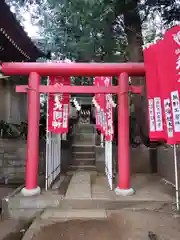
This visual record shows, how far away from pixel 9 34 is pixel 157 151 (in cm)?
618

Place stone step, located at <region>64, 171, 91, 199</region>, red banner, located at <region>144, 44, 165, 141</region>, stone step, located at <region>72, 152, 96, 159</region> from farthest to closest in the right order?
stone step, located at <region>72, 152, 96, 159</region>, stone step, located at <region>64, 171, 91, 199</region>, red banner, located at <region>144, 44, 165, 141</region>

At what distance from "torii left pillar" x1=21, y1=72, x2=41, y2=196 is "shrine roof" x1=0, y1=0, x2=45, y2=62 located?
148 cm

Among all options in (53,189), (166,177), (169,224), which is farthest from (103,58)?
(169,224)

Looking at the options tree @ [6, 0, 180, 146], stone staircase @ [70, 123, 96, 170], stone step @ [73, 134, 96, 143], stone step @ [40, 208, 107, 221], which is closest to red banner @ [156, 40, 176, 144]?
stone step @ [40, 208, 107, 221]

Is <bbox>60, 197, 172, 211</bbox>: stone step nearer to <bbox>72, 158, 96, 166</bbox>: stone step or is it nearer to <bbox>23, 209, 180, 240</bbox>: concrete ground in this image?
<bbox>23, 209, 180, 240</bbox>: concrete ground

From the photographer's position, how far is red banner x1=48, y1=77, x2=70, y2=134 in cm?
527

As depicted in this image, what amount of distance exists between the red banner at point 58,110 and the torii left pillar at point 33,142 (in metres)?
0.41

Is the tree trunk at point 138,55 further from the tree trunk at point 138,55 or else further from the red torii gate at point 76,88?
the red torii gate at point 76,88

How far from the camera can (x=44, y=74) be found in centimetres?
514

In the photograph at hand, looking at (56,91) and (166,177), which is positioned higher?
(56,91)

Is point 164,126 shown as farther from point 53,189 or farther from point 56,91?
point 53,189

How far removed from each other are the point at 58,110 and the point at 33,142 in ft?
3.52

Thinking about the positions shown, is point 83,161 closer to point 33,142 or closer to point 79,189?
point 79,189

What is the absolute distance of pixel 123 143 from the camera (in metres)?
4.94
